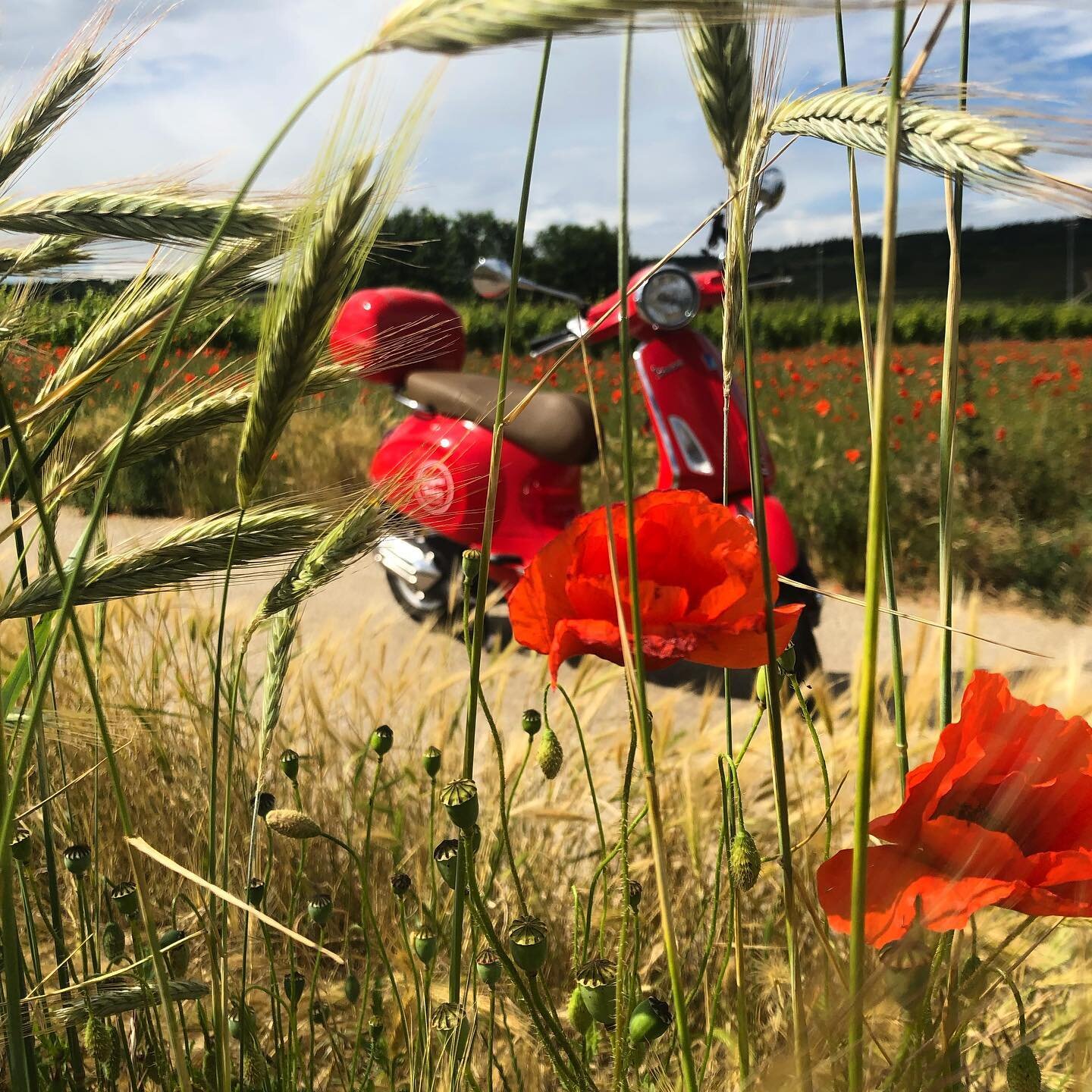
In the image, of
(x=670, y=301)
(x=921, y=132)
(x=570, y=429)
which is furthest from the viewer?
(x=570, y=429)

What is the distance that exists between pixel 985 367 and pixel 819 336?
13868 millimetres

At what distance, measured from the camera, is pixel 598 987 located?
668 mm

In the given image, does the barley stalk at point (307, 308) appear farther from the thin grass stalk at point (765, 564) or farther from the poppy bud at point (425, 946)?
the poppy bud at point (425, 946)

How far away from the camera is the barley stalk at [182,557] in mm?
754

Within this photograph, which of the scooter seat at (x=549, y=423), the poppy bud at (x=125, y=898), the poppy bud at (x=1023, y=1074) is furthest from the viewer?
the scooter seat at (x=549, y=423)

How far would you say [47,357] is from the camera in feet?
4.07

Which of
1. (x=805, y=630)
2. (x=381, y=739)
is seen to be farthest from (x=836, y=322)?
(x=381, y=739)

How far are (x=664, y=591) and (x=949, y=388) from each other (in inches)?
9.4

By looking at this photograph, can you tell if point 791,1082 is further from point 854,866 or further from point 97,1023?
point 97,1023

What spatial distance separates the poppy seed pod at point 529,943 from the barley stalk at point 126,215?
2.13 ft

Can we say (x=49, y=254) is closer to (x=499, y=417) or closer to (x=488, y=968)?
(x=499, y=417)

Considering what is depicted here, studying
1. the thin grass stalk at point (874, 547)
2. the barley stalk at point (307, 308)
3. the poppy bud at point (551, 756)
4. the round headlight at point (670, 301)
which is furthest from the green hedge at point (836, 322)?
the thin grass stalk at point (874, 547)

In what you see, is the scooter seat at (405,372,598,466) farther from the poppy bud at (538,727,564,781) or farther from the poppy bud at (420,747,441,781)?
the poppy bud at (538,727,564,781)

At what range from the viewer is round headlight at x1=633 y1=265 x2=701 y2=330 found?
3145 millimetres
